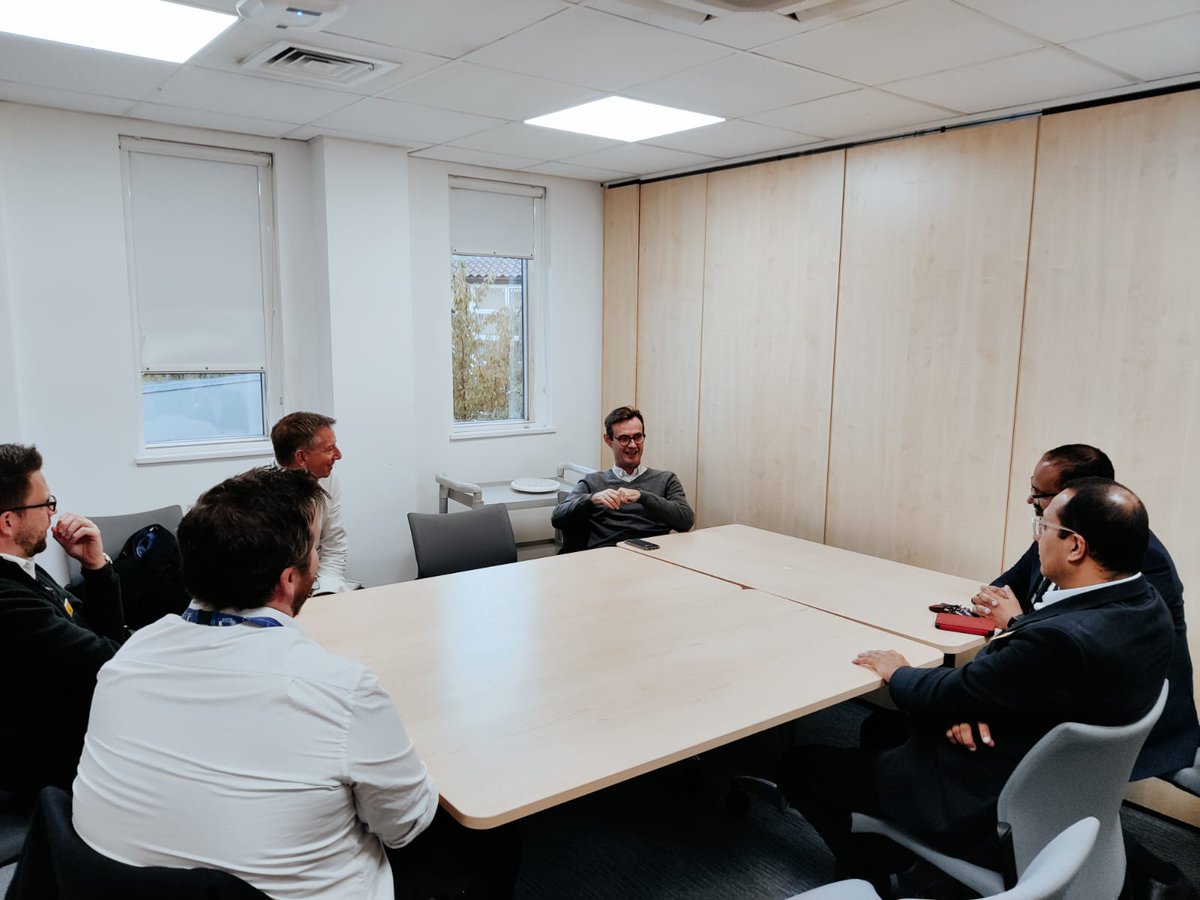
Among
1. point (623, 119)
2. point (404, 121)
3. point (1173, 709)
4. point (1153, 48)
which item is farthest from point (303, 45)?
point (1173, 709)

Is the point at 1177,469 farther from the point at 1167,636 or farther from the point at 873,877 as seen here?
the point at 873,877

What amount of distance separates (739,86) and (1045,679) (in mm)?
2452

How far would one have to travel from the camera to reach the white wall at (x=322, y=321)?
3900mm

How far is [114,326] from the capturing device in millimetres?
4129

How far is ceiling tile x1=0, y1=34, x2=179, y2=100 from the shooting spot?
298 cm

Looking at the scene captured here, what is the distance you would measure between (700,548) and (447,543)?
1.16 m

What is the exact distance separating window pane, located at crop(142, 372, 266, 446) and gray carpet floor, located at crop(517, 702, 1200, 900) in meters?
2.79

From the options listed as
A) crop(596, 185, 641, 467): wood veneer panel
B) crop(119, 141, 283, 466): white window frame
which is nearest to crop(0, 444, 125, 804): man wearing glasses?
crop(119, 141, 283, 466): white window frame

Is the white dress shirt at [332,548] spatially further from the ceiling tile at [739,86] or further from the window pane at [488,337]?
the ceiling tile at [739,86]

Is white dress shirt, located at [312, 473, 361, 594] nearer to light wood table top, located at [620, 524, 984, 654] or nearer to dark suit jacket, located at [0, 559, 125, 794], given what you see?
light wood table top, located at [620, 524, 984, 654]

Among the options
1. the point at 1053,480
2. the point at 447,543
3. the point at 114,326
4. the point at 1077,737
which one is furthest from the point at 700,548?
the point at 114,326

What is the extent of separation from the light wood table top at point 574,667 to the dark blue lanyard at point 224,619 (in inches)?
21.5

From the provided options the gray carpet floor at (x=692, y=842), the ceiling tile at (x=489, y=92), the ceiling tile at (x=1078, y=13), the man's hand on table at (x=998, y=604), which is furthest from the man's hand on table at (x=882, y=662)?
the ceiling tile at (x=489, y=92)

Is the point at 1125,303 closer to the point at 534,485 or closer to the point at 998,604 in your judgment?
the point at 998,604
